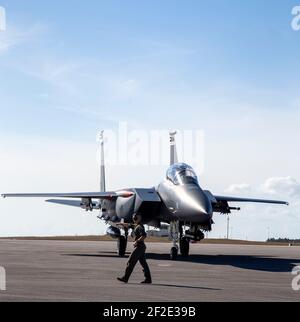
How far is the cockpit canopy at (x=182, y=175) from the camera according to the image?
25.8m

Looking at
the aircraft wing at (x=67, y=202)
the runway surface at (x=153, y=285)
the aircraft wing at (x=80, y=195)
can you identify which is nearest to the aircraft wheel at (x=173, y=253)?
the aircraft wing at (x=80, y=195)

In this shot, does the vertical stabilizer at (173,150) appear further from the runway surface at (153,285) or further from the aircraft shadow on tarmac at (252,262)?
the runway surface at (153,285)

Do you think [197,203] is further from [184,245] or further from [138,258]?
[138,258]

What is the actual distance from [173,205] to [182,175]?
130cm

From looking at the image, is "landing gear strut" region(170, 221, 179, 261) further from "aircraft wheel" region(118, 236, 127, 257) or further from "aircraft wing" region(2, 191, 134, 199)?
"aircraft wheel" region(118, 236, 127, 257)

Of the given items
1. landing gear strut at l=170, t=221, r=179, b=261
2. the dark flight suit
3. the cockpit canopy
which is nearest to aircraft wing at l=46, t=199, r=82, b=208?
landing gear strut at l=170, t=221, r=179, b=261

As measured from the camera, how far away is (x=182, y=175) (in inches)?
1022

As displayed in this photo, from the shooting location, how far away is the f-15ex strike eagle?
24.4 m

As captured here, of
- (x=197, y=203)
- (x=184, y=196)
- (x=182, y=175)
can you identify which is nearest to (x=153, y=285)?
(x=197, y=203)

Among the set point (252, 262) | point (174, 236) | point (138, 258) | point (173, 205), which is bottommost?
point (252, 262)
